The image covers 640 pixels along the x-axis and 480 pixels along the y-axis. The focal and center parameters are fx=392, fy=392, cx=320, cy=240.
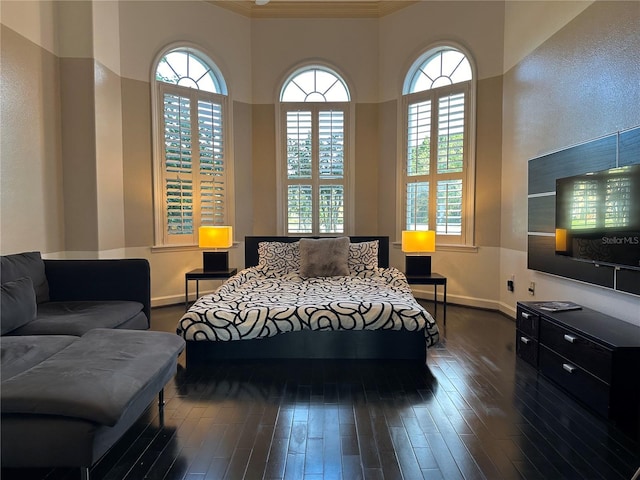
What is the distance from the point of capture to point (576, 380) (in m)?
2.52

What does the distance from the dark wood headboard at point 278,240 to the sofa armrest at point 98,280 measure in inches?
79.3

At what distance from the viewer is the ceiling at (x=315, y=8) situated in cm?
Answer: 550

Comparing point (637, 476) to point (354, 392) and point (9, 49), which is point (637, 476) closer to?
point (354, 392)

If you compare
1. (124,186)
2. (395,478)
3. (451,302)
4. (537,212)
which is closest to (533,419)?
(395,478)

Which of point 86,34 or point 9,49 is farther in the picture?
point 86,34

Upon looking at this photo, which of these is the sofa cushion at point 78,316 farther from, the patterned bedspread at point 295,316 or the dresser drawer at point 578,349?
the dresser drawer at point 578,349

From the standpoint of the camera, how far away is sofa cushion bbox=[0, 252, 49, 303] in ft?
9.47

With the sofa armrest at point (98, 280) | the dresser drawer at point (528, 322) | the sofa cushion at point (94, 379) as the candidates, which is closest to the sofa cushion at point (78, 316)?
the sofa armrest at point (98, 280)

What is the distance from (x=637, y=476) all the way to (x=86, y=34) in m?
5.56

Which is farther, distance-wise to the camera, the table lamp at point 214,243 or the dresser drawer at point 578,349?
the table lamp at point 214,243

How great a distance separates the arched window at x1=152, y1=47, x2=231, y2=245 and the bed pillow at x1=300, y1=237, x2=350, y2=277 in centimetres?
157

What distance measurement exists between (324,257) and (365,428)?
256 centimetres

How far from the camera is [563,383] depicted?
267cm

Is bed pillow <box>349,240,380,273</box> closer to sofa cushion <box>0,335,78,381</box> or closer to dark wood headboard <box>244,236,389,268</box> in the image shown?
dark wood headboard <box>244,236,389,268</box>
